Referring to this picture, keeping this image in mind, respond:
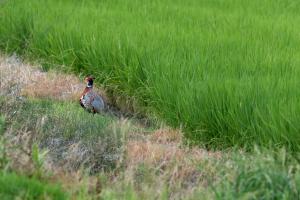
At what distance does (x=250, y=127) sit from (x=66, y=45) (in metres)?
2.43

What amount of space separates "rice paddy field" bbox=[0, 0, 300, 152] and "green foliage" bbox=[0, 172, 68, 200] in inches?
62.3

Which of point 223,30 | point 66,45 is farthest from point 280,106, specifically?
point 66,45

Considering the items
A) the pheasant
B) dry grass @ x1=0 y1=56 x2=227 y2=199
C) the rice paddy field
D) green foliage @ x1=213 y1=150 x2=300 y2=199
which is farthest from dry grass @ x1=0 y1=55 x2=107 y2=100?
green foliage @ x1=213 y1=150 x2=300 y2=199

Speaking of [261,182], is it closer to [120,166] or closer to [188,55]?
[120,166]

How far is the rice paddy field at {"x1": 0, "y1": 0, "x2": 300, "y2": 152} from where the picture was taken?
459cm

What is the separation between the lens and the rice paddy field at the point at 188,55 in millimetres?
4586

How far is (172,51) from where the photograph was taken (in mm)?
5629

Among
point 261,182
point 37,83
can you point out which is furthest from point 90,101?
point 261,182

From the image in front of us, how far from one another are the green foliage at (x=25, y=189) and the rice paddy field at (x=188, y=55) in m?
1.58

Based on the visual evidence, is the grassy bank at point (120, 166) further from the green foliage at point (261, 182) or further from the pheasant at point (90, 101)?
the pheasant at point (90, 101)

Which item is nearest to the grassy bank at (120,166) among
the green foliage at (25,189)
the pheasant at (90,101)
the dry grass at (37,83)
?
the green foliage at (25,189)

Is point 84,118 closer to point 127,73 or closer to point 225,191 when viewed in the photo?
point 127,73

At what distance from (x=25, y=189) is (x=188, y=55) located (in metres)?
2.60

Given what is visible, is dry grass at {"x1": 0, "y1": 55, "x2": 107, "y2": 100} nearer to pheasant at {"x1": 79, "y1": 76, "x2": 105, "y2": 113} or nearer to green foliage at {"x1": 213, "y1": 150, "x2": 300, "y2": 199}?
pheasant at {"x1": 79, "y1": 76, "x2": 105, "y2": 113}
